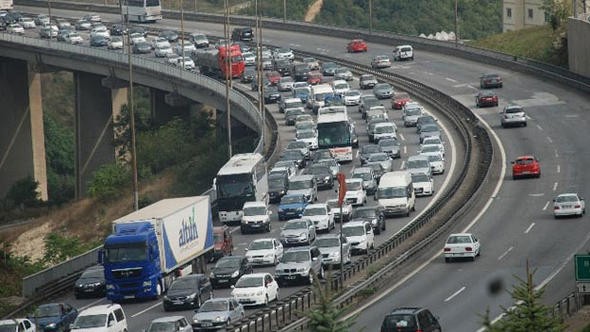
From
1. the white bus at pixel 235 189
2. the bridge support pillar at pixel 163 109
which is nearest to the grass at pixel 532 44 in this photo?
the bridge support pillar at pixel 163 109

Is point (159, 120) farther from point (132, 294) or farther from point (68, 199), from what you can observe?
point (132, 294)

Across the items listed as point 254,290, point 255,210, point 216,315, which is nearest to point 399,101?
point 255,210

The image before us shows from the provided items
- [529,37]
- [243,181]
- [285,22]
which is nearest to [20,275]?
[243,181]

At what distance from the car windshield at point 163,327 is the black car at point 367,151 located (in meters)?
42.2

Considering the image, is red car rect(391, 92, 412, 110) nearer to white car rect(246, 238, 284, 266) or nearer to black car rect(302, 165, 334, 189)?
black car rect(302, 165, 334, 189)

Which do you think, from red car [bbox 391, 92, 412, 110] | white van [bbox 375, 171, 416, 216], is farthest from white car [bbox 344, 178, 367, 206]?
red car [bbox 391, 92, 412, 110]

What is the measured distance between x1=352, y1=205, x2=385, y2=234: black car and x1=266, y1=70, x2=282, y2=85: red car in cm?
5610

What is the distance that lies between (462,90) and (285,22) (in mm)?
52060

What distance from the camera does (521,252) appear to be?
65125mm

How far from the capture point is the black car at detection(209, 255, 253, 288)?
6156cm

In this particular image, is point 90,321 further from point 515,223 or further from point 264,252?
point 515,223

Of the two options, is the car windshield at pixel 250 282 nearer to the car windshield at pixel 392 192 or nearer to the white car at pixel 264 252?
the white car at pixel 264 252

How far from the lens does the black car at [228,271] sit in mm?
61562

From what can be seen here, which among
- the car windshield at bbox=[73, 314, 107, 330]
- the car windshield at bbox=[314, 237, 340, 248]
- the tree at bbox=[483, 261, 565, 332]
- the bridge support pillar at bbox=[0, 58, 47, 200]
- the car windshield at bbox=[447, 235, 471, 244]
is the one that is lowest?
the bridge support pillar at bbox=[0, 58, 47, 200]
